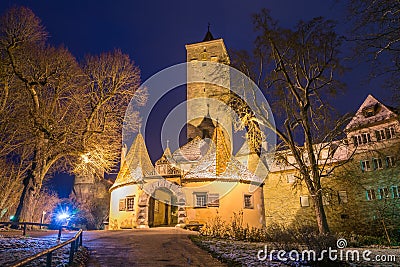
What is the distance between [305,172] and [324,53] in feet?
19.7

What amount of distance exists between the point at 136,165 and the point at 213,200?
797 cm

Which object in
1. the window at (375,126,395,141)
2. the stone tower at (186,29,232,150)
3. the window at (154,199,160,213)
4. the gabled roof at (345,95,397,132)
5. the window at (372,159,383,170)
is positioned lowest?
the window at (154,199,160,213)

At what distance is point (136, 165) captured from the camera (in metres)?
26.4

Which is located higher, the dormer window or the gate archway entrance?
the dormer window

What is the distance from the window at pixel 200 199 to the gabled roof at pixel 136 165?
504 centimetres

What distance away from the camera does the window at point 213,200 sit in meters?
21.5

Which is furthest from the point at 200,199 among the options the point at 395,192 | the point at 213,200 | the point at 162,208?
the point at 395,192

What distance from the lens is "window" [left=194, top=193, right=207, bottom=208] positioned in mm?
21750

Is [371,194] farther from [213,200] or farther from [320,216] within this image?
[320,216]

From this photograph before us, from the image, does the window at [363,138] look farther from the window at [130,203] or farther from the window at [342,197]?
the window at [130,203]

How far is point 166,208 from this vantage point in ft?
90.7

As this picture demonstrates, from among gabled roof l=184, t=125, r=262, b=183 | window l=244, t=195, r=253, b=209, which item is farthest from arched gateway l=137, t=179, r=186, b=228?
window l=244, t=195, r=253, b=209

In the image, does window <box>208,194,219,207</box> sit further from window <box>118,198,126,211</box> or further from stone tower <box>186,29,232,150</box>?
stone tower <box>186,29,232,150</box>

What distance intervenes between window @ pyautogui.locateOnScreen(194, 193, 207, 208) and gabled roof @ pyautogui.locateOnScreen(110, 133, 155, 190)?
504 cm
